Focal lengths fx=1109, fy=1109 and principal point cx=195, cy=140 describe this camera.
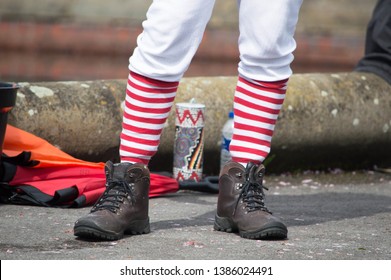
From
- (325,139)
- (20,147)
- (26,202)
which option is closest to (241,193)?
(26,202)

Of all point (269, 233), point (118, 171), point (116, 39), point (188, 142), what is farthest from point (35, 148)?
point (116, 39)

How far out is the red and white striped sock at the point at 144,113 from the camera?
320 centimetres

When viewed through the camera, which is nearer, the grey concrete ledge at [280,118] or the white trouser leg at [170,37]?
the white trouser leg at [170,37]

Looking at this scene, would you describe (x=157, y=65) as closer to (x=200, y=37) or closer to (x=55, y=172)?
(x=200, y=37)

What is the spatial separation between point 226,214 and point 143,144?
340mm

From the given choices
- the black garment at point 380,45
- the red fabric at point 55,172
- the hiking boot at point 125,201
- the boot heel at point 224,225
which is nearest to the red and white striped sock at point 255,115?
the boot heel at point 224,225

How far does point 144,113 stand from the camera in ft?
10.5

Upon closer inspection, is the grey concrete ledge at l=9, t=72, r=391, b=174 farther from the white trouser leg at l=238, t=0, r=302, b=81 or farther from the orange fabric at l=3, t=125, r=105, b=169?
the white trouser leg at l=238, t=0, r=302, b=81

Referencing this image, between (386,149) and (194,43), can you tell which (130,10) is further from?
(194,43)

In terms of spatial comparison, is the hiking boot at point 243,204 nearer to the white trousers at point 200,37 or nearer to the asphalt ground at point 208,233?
the asphalt ground at point 208,233

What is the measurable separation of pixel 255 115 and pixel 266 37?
243 millimetres

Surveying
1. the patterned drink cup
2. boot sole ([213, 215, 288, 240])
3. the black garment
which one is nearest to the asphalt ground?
boot sole ([213, 215, 288, 240])

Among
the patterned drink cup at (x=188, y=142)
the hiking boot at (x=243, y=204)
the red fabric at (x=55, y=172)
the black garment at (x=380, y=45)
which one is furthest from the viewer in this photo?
the black garment at (x=380, y=45)
